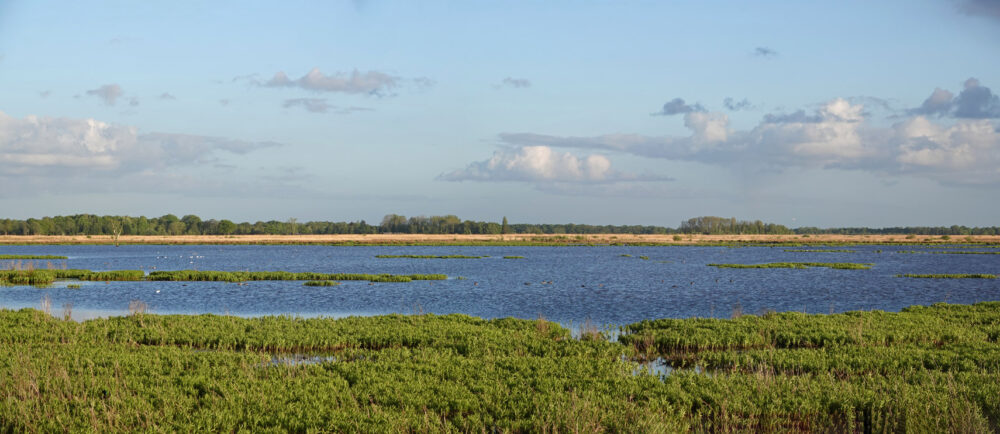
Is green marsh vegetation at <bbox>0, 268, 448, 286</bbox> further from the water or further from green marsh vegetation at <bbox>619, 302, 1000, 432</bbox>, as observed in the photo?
green marsh vegetation at <bbox>619, 302, 1000, 432</bbox>

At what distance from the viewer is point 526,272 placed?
77812mm

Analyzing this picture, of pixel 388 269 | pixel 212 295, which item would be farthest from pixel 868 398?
pixel 388 269

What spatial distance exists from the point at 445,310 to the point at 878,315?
22798 mm

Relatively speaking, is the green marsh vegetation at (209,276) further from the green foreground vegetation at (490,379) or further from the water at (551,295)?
the green foreground vegetation at (490,379)

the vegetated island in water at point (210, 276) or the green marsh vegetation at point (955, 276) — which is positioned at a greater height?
the green marsh vegetation at point (955, 276)

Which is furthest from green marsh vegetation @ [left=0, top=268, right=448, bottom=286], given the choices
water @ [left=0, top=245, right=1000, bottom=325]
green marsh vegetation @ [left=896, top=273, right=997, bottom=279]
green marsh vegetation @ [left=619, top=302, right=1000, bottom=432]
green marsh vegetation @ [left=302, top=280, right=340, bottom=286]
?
green marsh vegetation @ [left=896, top=273, right=997, bottom=279]

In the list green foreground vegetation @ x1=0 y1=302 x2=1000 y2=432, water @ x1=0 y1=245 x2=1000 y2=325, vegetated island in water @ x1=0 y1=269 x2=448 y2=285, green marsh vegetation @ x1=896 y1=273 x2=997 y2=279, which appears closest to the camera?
green foreground vegetation @ x1=0 y1=302 x2=1000 y2=432

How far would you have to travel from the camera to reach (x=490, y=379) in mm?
18922

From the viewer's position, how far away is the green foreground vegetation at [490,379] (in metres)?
15.0

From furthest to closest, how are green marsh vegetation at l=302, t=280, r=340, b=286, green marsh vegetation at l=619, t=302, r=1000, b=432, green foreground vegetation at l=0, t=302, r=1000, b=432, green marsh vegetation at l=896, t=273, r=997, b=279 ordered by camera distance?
green marsh vegetation at l=896, t=273, r=997, b=279 < green marsh vegetation at l=302, t=280, r=340, b=286 < green marsh vegetation at l=619, t=302, r=1000, b=432 < green foreground vegetation at l=0, t=302, r=1000, b=432

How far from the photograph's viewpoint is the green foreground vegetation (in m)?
15.0

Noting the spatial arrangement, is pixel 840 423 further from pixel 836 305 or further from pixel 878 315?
pixel 836 305

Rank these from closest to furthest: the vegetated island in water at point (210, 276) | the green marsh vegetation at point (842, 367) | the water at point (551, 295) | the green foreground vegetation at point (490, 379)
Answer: the green foreground vegetation at point (490, 379)
the green marsh vegetation at point (842, 367)
the water at point (551, 295)
the vegetated island in water at point (210, 276)

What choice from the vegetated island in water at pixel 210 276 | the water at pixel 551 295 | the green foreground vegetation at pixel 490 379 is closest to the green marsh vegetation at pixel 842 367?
the green foreground vegetation at pixel 490 379
